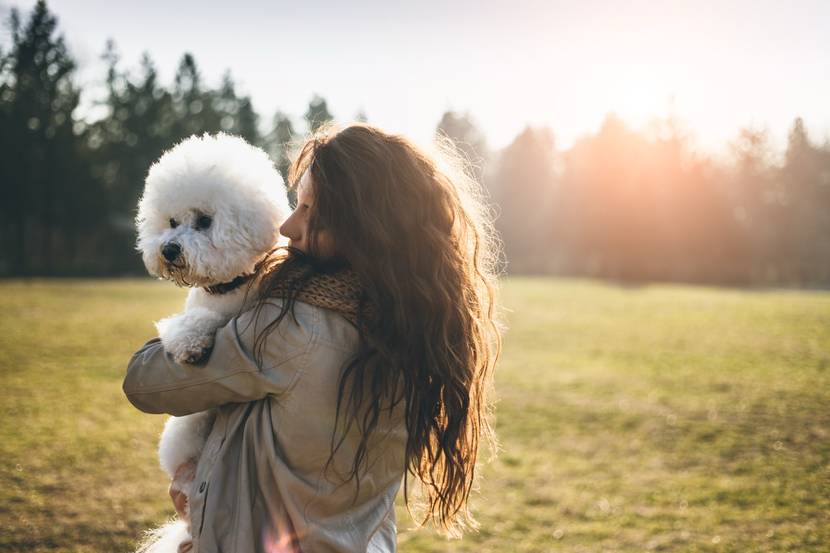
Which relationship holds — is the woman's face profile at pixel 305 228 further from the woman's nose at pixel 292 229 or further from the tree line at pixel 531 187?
the tree line at pixel 531 187

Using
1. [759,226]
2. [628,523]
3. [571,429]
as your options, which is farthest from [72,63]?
[759,226]

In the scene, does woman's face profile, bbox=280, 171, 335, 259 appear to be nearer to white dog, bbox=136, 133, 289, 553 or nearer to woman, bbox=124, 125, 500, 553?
woman, bbox=124, 125, 500, 553

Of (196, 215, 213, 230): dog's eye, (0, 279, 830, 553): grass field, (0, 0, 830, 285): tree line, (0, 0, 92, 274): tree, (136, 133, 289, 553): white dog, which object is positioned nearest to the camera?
(136, 133, 289, 553): white dog

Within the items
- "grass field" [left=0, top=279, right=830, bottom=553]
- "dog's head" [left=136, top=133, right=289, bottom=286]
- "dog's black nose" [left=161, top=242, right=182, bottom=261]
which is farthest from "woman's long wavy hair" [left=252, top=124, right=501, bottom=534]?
"grass field" [left=0, top=279, right=830, bottom=553]

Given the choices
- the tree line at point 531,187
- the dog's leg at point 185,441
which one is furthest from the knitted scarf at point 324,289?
the tree line at point 531,187

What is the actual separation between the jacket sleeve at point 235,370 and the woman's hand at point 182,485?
428mm

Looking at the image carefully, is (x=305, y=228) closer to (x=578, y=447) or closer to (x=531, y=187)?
(x=578, y=447)

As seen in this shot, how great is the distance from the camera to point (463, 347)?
207cm

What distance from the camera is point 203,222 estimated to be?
2387 millimetres

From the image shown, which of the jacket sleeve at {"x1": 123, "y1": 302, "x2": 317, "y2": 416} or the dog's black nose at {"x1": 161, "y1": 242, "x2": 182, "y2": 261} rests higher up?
the dog's black nose at {"x1": 161, "y1": 242, "x2": 182, "y2": 261}

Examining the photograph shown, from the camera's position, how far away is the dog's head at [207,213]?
226cm

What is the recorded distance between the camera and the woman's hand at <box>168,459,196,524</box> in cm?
214

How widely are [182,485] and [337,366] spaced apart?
2.67 feet

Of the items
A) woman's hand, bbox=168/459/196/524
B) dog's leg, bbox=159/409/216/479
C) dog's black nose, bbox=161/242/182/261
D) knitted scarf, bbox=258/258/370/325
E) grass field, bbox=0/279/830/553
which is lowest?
grass field, bbox=0/279/830/553
